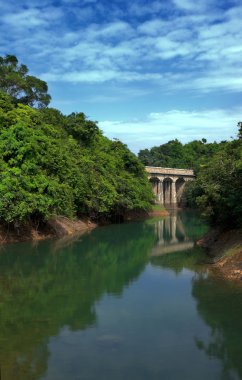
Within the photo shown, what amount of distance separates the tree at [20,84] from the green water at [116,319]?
34.5 m

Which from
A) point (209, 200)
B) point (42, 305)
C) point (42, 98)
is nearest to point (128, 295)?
point (42, 305)

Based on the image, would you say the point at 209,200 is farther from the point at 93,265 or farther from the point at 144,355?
the point at 144,355

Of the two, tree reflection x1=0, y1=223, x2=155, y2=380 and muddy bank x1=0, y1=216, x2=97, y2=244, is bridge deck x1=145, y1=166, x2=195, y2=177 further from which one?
tree reflection x1=0, y1=223, x2=155, y2=380

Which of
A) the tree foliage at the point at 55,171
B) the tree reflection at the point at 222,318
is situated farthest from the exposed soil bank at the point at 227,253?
the tree foliage at the point at 55,171

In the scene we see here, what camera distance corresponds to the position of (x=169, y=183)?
88688 millimetres

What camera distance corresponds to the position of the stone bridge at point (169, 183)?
82.6m

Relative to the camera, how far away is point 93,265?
23.6 m

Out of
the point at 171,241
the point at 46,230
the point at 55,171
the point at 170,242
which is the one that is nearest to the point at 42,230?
the point at 46,230

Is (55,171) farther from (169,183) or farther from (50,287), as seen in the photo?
(169,183)

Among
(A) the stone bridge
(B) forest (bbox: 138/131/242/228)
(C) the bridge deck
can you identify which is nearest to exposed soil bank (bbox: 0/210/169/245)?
(B) forest (bbox: 138/131/242/228)

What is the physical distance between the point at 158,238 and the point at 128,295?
1972cm

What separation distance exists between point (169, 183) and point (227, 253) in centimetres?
6782

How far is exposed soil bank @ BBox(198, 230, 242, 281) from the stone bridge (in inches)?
2143

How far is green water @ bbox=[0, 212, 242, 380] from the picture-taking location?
32.6ft
